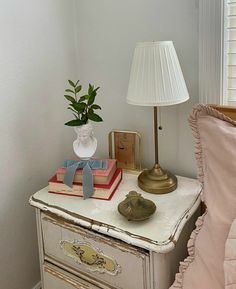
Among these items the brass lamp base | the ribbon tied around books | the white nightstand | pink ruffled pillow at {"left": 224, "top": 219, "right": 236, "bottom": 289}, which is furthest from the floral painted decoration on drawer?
pink ruffled pillow at {"left": 224, "top": 219, "right": 236, "bottom": 289}

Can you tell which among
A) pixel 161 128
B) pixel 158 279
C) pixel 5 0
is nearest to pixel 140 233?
pixel 158 279

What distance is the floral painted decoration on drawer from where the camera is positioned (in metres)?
1.14

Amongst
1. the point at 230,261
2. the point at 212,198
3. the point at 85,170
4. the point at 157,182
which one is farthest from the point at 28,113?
the point at 230,261

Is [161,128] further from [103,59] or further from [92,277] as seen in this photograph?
[92,277]

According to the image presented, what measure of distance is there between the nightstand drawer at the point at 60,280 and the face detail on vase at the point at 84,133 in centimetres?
50

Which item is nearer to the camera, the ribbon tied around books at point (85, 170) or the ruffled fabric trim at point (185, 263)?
the ruffled fabric trim at point (185, 263)

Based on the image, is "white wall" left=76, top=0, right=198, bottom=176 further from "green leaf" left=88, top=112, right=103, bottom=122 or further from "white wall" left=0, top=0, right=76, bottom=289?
"green leaf" left=88, top=112, right=103, bottom=122

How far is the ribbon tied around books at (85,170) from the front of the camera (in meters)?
1.26

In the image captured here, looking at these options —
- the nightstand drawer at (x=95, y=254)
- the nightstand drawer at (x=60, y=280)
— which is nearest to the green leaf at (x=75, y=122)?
the nightstand drawer at (x=95, y=254)

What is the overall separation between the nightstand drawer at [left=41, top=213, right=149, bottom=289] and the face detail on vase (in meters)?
0.31

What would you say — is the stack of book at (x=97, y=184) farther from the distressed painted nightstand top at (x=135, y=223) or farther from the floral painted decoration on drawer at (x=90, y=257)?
the floral painted decoration on drawer at (x=90, y=257)

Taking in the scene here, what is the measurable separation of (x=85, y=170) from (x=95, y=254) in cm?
30

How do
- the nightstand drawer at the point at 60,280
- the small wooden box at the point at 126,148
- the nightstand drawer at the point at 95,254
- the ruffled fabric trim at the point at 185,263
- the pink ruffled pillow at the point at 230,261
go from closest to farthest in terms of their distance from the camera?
the pink ruffled pillow at the point at 230,261, the ruffled fabric trim at the point at 185,263, the nightstand drawer at the point at 95,254, the nightstand drawer at the point at 60,280, the small wooden box at the point at 126,148

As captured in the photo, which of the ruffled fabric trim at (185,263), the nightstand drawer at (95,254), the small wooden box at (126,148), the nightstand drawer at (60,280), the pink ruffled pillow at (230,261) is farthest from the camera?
the small wooden box at (126,148)
